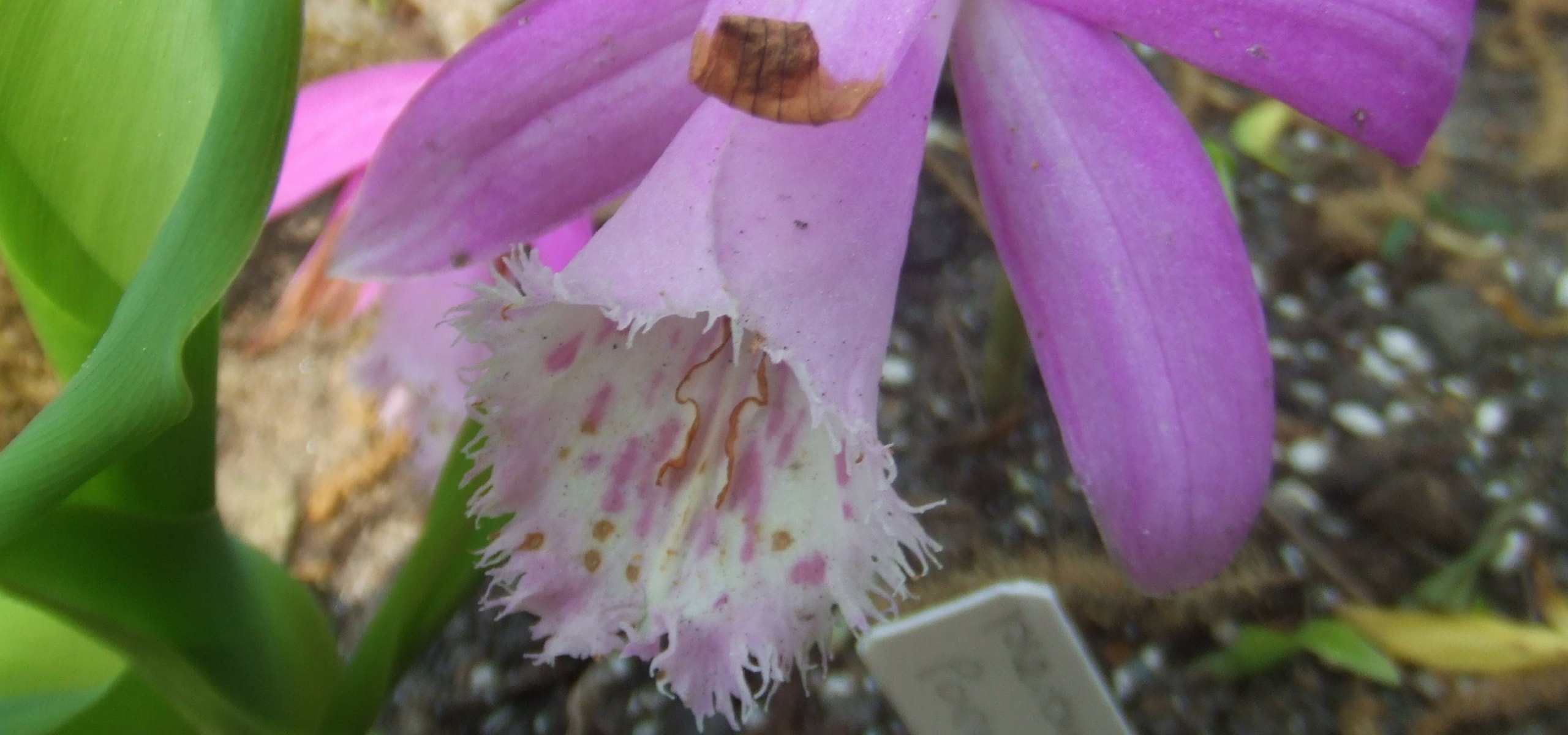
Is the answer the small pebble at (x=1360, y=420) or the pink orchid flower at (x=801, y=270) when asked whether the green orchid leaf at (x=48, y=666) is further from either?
the small pebble at (x=1360, y=420)

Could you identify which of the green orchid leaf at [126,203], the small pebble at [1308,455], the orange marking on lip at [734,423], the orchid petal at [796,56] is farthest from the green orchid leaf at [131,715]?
the small pebble at [1308,455]

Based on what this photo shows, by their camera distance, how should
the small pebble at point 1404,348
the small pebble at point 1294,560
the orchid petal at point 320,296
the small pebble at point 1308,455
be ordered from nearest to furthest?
1. the orchid petal at point 320,296
2. the small pebble at point 1294,560
3. the small pebble at point 1308,455
4. the small pebble at point 1404,348

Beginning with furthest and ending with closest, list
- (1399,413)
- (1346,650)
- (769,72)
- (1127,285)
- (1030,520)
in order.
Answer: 1. (1399,413)
2. (1030,520)
3. (1346,650)
4. (1127,285)
5. (769,72)

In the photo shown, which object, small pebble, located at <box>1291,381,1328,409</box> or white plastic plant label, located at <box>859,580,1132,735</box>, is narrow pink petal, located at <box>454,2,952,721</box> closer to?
white plastic plant label, located at <box>859,580,1132,735</box>

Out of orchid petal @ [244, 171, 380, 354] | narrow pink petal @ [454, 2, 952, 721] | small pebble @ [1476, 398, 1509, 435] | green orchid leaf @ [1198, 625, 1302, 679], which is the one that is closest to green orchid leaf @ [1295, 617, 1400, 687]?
green orchid leaf @ [1198, 625, 1302, 679]

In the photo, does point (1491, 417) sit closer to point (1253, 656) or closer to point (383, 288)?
point (1253, 656)

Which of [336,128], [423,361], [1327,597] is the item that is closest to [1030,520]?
[1327,597]

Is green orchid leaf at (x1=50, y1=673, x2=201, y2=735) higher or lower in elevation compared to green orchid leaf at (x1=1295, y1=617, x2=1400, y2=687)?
higher
